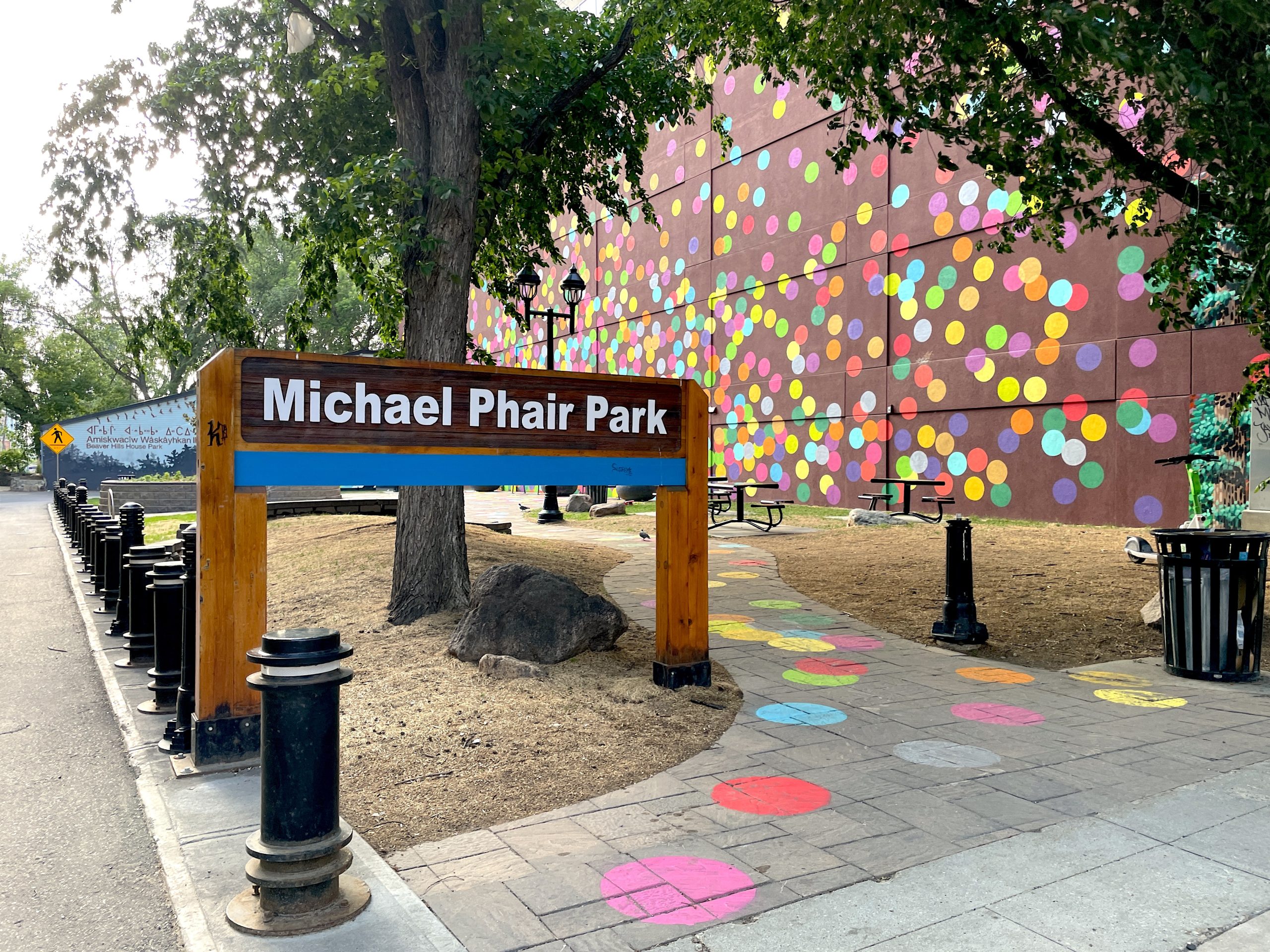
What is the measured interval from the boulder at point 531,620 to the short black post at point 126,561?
3.01 metres

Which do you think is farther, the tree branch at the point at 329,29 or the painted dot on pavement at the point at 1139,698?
the tree branch at the point at 329,29

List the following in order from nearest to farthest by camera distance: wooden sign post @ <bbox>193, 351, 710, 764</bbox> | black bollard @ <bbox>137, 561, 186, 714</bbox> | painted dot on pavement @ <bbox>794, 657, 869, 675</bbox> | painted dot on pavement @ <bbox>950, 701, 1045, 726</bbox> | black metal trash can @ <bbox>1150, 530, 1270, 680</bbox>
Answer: wooden sign post @ <bbox>193, 351, 710, 764</bbox> < painted dot on pavement @ <bbox>950, 701, 1045, 726</bbox> < black bollard @ <bbox>137, 561, 186, 714</bbox> < black metal trash can @ <bbox>1150, 530, 1270, 680</bbox> < painted dot on pavement @ <bbox>794, 657, 869, 675</bbox>

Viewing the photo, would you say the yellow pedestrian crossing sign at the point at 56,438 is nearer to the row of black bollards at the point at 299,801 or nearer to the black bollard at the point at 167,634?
the black bollard at the point at 167,634

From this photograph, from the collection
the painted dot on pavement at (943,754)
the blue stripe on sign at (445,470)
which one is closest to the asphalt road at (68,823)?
the blue stripe on sign at (445,470)

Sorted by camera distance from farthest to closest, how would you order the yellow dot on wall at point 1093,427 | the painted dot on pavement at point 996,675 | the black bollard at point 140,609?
the yellow dot on wall at point 1093,427 → the black bollard at point 140,609 → the painted dot on pavement at point 996,675

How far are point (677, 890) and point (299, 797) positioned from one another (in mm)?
1322

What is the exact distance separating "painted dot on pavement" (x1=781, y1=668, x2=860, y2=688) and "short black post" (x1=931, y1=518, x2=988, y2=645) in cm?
169

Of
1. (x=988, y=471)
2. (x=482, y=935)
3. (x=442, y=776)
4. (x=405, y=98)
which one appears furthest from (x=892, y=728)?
(x=988, y=471)

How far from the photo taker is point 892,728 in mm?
5102

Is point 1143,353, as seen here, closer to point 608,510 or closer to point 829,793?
point 608,510

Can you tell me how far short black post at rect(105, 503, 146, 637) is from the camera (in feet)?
26.0

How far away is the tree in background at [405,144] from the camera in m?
7.94

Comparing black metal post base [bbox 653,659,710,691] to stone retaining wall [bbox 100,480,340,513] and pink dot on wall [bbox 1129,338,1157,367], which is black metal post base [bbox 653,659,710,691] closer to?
pink dot on wall [bbox 1129,338,1157,367]

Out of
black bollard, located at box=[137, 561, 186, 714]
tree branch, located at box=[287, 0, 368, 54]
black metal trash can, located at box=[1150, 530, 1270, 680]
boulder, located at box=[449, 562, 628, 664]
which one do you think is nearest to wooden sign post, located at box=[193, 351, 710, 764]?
boulder, located at box=[449, 562, 628, 664]
